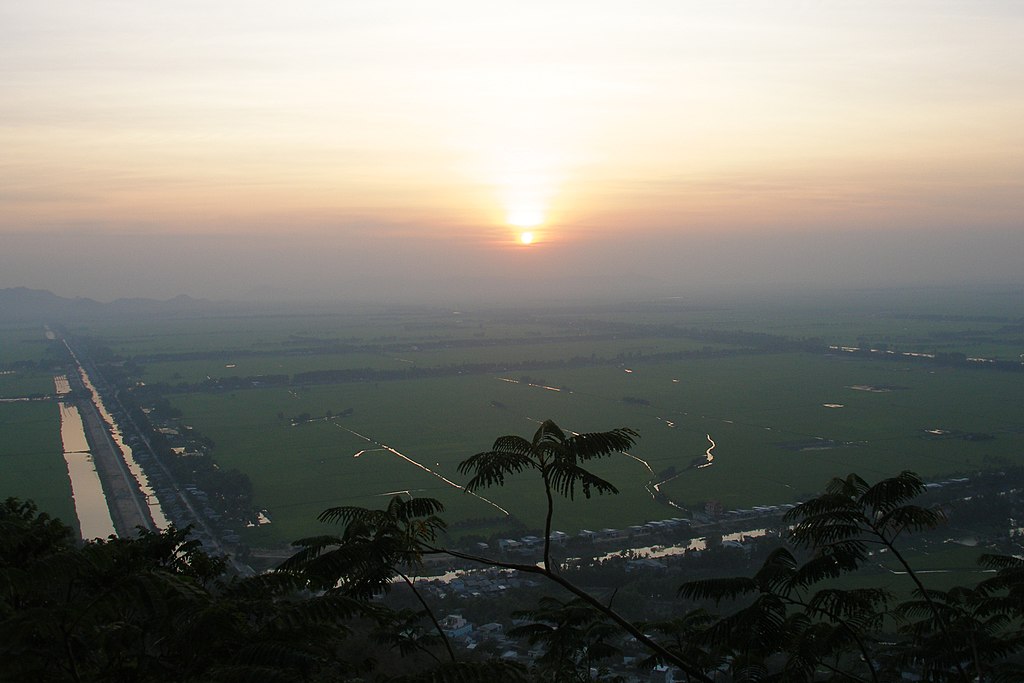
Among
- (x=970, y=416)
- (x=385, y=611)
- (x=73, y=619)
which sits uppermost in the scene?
(x=73, y=619)

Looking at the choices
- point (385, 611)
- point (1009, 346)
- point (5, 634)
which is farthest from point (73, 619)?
point (1009, 346)

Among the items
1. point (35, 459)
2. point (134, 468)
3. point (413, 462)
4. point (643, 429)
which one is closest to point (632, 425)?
point (643, 429)

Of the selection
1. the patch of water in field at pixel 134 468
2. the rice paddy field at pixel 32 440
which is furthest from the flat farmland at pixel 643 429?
the rice paddy field at pixel 32 440

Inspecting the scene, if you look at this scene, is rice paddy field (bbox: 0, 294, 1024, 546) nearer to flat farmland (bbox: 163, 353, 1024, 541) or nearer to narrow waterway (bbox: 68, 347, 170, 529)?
flat farmland (bbox: 163, 353, 1024, 541)

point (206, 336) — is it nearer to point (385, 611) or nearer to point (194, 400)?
point (194, 400)

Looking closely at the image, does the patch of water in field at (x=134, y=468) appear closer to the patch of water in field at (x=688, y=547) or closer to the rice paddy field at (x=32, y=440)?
the rice paddy field at (x=32, y=440)

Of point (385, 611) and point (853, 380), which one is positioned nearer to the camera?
point (385, 611)
